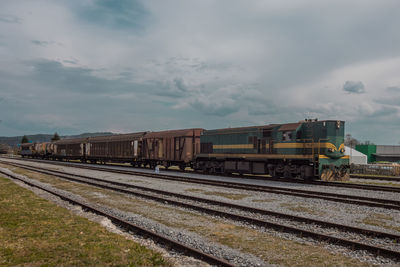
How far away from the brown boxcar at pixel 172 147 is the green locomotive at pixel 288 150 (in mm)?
4083

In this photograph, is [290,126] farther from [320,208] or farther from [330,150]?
[320,208]

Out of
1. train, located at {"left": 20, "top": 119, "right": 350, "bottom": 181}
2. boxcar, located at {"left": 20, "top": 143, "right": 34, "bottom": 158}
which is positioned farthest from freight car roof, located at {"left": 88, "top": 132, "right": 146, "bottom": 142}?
boxcar, located at {"left": 20, "top": 143, "right": 34, "bottom": 158}

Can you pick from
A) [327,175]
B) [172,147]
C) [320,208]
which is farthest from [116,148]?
[320,208]

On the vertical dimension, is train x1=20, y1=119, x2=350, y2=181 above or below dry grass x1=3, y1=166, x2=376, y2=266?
above

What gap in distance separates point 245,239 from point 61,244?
13.6ft

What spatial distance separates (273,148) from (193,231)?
14203mm

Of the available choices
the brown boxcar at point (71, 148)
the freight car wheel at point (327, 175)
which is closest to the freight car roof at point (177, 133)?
the freight car wheel at point (327, 175)

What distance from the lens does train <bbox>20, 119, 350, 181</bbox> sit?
19.8 meters

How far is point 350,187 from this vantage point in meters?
17.9

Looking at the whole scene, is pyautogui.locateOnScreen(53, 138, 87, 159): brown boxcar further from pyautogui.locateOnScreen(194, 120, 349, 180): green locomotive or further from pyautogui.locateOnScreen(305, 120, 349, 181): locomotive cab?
pyautogui.locateOnScreen(305, 120, 349, 181): locomotive cab

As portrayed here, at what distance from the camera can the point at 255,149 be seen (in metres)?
23.2

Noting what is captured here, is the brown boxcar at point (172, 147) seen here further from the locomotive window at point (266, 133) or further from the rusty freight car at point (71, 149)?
the rusty freight car at point (71, 149)

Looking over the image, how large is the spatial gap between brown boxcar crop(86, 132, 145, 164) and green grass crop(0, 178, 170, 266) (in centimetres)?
2585

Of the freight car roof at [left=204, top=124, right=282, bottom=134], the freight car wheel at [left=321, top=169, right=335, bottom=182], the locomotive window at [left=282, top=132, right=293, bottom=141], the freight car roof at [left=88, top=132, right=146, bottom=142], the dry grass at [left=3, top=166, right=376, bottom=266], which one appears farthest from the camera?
the freight car roof at [left=88, top=132, right=146, bottom=142]
